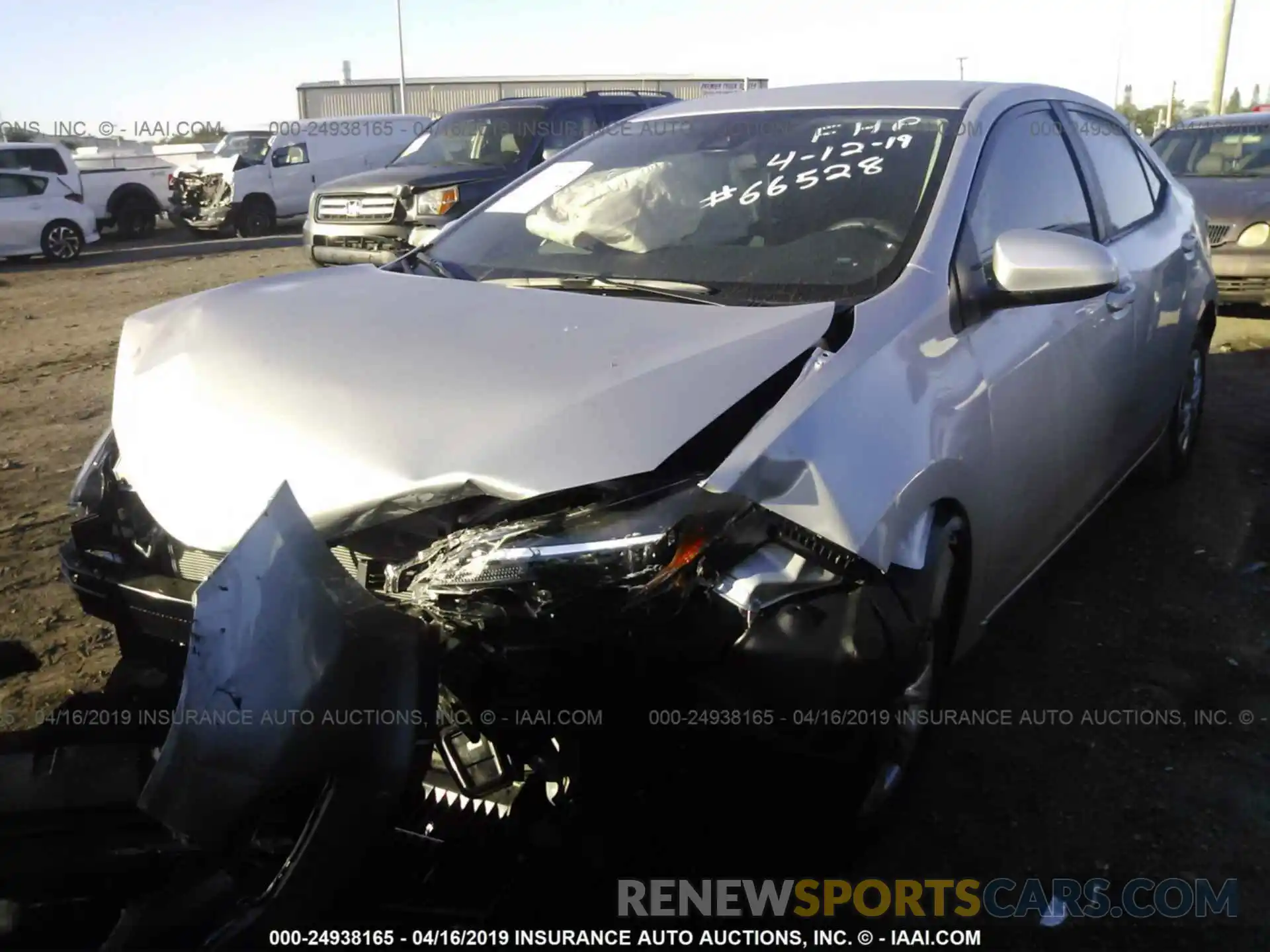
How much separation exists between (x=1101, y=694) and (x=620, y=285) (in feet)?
6.20

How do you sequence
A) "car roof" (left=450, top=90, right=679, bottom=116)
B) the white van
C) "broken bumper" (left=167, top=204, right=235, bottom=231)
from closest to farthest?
"car roof" (left=450, top=90, right=679, bottom=116) → "broken bumper" (left=167, top=204, right=235, bottom=231) → the white van

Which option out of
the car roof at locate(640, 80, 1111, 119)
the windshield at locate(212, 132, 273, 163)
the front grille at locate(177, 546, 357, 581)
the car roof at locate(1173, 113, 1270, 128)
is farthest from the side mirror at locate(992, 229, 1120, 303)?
the windshield at locate(212, 132, 273, 163)

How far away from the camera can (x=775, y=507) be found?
2.01 metres

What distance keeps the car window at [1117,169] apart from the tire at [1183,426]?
2.65ft

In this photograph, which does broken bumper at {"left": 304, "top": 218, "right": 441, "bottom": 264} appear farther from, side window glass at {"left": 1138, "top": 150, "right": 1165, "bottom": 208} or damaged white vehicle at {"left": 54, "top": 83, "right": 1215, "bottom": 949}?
damaged white vehicle at {"left": 54, "top": 83, "right": 1215, "bottom": 949}

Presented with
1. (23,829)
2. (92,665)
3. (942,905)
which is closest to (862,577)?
(942,905)

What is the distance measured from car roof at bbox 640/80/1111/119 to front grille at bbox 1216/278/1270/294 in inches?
218

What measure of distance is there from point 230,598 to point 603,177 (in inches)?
86.8

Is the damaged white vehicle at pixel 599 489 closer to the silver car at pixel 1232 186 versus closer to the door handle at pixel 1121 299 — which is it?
the door handle at pixel 1121 299

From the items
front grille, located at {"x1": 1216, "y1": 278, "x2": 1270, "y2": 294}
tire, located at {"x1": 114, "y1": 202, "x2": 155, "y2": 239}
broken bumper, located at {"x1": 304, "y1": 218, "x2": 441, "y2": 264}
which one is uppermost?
broken bumper, located at {"x1": 304, "y1": 218, "x2": 441, "y2": 264}

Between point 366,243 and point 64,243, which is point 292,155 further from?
point 366,243

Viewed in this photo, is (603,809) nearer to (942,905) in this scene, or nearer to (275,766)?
(275,766)

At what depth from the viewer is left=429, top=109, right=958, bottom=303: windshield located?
2867mm

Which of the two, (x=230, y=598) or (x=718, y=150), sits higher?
(x=718, y=150)
